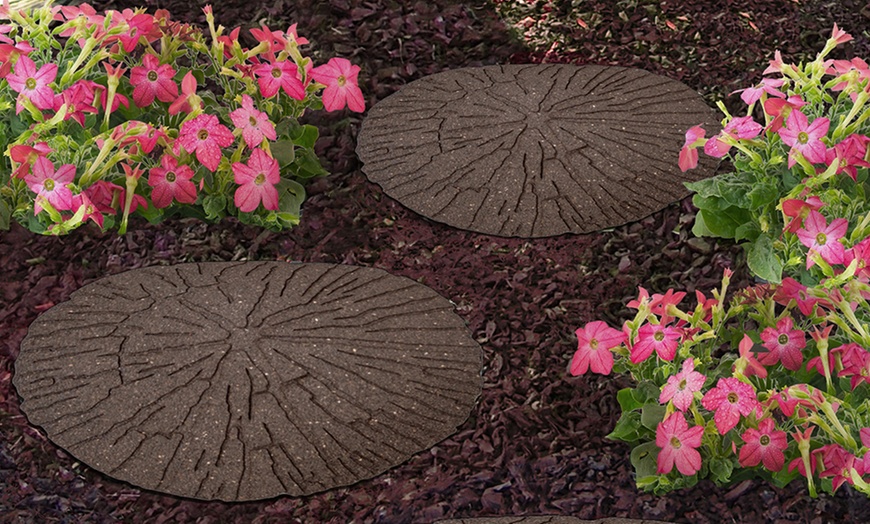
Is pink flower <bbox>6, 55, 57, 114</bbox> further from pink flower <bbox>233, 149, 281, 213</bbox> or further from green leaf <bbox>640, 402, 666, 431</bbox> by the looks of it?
green leaf <bbox>640, 402, 666, 431</bbox>

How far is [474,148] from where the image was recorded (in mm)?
3002

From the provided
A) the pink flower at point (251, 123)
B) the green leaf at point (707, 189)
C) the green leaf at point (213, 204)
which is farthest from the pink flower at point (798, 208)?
the green leaf at point (213, 204)

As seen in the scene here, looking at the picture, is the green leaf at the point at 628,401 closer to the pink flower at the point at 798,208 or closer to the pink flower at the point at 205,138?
the pink flower at the point at 798,208

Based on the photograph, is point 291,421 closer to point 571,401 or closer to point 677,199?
point 571,401

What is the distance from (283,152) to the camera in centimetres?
272

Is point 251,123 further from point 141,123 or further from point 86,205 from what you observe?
point 86,205

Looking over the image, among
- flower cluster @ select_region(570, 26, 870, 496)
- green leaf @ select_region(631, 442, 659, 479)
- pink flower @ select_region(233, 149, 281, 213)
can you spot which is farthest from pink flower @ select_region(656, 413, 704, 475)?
pink flower @ select_region(233, 149, 281, 213)

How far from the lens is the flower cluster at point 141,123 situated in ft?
7.82

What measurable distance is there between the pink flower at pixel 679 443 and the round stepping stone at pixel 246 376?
1.58 feet

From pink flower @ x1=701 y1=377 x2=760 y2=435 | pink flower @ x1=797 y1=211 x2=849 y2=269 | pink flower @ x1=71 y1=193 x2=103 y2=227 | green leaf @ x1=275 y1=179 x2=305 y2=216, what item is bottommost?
green leaf @ x1=275 y1=179 x2=305 y2=216

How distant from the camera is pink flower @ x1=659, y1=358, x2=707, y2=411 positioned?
1.83 meters

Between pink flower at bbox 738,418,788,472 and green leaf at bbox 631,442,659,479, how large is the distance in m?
0.21

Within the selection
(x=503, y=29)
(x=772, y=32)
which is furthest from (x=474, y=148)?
(x=772, y=32)

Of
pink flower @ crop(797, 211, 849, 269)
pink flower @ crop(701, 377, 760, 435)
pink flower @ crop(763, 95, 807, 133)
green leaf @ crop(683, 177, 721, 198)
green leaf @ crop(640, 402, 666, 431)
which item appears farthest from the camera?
green leaf @ crop(683, 177, 721, 198)
